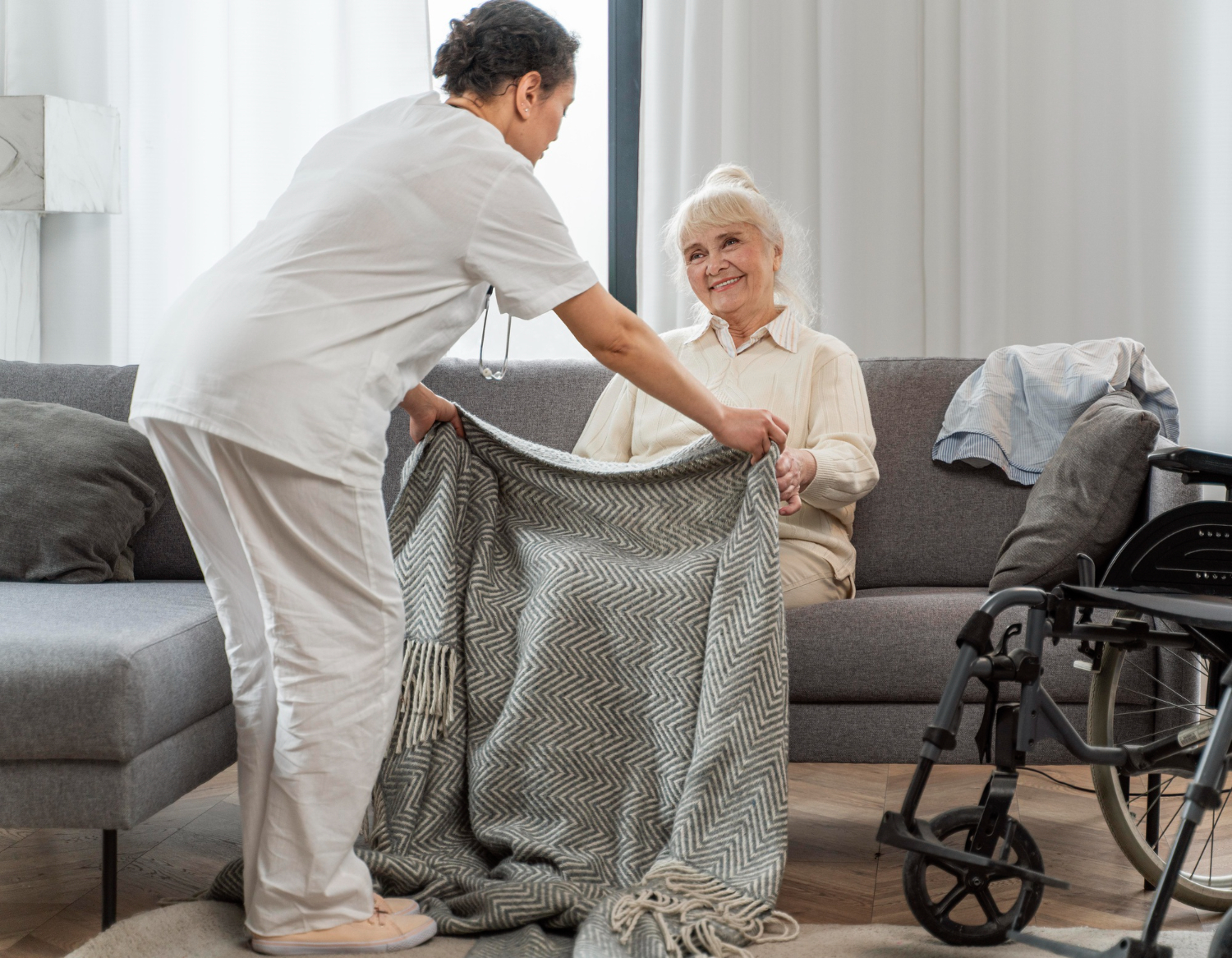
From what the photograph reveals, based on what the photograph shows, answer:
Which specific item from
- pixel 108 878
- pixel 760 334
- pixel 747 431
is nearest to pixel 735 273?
pixel 760 334

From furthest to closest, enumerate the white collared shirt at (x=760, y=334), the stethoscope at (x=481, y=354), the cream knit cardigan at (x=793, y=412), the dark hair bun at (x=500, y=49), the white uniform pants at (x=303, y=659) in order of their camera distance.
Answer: the white collared shirt at (x=760, y=334), the cream knit cardigan at (x=793, y=412), the stethoscope at (x=481, y=354), the dark hair bun at (x=500, y=49), the white uniform pants at (x=303, y=659)

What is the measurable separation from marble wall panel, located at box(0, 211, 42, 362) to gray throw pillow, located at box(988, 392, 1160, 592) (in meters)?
2.67

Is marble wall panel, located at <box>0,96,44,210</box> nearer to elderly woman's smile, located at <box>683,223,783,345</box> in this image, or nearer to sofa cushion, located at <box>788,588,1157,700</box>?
elderly woman's smile, located at <box>683,223,783,345</box>

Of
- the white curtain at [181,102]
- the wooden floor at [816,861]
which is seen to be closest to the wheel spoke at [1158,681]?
the wooden floor at [816,861]

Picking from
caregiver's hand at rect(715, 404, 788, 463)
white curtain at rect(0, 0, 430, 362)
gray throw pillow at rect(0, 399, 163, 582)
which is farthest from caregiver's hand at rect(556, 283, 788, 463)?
white curtain at rect(0, 0, 430, 362)

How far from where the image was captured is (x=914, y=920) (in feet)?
5.63

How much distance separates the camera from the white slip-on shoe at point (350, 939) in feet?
4.94

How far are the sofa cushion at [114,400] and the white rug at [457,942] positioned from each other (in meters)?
0.92

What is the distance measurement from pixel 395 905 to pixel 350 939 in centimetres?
9

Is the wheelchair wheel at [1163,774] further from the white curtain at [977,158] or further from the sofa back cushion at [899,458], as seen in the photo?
the white curtain at [977,158]

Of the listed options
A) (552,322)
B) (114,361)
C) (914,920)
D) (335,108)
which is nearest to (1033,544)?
(914,920)

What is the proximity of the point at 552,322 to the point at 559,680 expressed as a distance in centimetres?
159

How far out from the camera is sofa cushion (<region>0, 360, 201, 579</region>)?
2.41m

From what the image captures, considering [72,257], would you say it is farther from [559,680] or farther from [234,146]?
[559,680]
